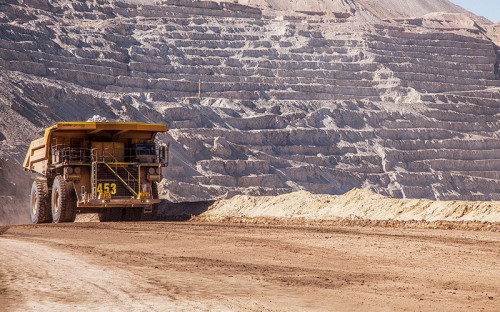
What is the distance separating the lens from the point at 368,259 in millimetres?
13883

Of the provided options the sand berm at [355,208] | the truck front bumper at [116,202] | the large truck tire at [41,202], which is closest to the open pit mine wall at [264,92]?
the sand berm at [355,208]

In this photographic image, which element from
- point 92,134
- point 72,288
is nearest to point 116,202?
point 92,134

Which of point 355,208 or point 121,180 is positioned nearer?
point 121,180

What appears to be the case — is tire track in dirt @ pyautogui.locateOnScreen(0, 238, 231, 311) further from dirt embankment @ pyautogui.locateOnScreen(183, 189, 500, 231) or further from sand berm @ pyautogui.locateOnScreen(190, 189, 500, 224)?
sand berm @ pyautogui.locateOnScreen(190, 189, 500, 224)

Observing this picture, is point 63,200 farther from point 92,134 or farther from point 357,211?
point 357,211

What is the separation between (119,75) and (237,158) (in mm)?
21360

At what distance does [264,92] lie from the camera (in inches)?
3632

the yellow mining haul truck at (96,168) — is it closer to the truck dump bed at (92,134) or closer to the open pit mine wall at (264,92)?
the truck dump bed at (92,134)

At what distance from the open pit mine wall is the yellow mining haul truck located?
26.3 m

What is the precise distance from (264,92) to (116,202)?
226ft

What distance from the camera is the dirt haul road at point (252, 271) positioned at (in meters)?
9.05

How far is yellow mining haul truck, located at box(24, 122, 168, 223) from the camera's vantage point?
79.6 feet

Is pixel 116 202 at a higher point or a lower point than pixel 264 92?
lower

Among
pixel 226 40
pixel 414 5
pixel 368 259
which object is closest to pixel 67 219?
pixel 368 259
